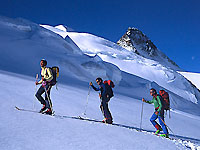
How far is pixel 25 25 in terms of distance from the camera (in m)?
22.5

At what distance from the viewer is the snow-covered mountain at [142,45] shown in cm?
9981

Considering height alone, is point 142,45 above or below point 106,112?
above

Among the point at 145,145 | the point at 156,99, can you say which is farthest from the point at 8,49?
the point at 145,145

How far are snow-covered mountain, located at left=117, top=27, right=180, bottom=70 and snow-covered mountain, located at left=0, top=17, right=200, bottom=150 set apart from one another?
57298 mm

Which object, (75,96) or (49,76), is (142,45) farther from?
(49,76)

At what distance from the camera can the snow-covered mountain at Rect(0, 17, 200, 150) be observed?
3262 mm

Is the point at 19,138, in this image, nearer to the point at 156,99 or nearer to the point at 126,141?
the point at 126,141

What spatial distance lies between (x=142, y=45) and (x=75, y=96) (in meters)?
105

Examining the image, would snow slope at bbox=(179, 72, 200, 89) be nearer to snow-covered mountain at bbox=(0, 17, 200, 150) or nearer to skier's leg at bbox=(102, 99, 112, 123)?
snow-covered mountain at bbox=(0, 17, 200, 150)

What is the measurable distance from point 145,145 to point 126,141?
0.39 meters

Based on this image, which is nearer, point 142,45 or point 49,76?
point 49,76

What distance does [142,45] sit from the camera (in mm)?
108812

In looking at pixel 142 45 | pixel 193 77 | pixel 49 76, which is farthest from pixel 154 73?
pixel 142 45

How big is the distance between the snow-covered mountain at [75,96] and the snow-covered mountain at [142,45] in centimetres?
5730
